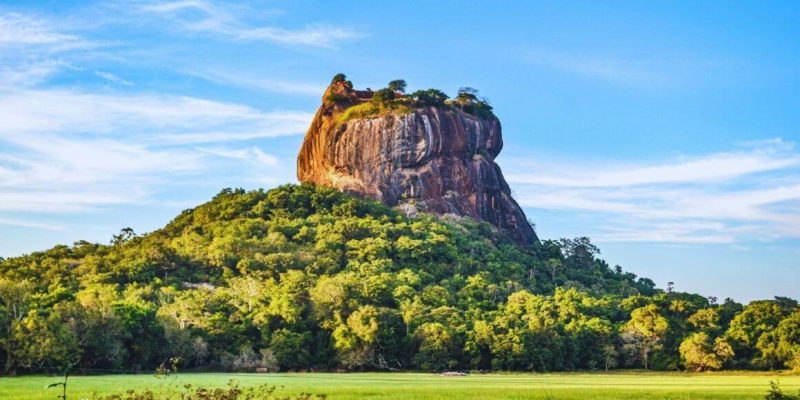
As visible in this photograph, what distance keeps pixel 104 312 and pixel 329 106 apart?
81509mm

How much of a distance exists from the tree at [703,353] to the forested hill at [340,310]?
11 cm

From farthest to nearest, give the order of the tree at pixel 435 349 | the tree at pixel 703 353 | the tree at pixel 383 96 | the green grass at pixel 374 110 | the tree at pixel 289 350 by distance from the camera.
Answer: the tree at pixel 383 96
the green grass at pixel 374 110
the tree at pixel 703 353
the tree at pixel 435 349
the tree at pixel 289 350

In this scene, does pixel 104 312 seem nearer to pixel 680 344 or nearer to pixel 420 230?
pixel 680 344

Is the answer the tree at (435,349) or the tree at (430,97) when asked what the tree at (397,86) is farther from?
the tree at (435,349)

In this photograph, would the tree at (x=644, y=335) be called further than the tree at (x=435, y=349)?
Yes

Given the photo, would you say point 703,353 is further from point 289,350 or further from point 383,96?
point 383,96

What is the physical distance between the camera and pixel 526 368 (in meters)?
70.7

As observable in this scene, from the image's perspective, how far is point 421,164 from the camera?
419ft

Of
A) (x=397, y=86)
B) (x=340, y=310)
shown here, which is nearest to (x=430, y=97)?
(x=397, y=86)

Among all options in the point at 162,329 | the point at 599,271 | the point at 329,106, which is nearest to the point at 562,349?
the point at 162,329

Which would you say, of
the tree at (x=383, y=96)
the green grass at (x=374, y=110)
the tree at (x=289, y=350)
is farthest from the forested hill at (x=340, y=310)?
the tree at (x=383, y=96)

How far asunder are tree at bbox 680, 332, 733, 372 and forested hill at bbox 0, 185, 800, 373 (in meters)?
0.11

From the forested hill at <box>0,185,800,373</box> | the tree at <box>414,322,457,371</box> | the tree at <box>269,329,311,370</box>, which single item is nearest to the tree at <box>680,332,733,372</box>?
the forested hill at <box>0,185,800,373</box>

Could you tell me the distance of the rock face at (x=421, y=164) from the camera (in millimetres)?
125688
